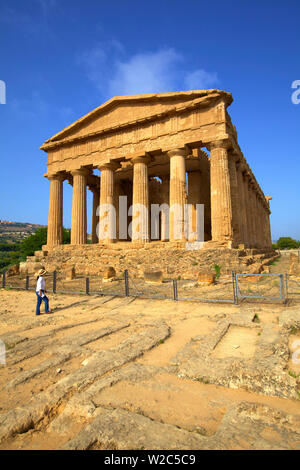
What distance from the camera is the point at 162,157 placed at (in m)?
20.6

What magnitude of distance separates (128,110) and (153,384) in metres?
19.3

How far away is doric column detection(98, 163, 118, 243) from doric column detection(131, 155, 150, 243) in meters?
2.22

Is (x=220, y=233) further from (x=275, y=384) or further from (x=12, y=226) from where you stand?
(x=12, y=226)

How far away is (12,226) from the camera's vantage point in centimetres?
13675

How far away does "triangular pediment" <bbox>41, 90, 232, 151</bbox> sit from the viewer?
15.9 meters

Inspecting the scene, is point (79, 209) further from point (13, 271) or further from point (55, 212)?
point (13, 271)

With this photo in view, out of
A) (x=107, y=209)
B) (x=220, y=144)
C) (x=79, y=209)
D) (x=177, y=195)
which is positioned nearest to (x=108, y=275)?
(x=177, y=195)

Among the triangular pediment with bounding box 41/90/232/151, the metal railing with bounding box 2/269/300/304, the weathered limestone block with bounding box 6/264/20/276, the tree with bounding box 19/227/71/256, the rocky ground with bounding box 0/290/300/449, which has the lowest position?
the rocky ground with bounding box 0/290/300/449

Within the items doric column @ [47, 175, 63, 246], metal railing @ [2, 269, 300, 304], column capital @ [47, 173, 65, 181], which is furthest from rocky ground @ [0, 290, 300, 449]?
column capital @ [47, 173, 65, 181]

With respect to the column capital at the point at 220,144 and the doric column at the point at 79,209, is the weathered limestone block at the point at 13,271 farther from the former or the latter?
the column capital at the point at 220,144

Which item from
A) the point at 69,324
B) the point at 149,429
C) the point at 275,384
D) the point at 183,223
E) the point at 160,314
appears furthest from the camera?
the point at 183,223

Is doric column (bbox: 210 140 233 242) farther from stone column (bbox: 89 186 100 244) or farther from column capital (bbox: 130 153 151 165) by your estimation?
stone column (bbox: 89 186 100 244)

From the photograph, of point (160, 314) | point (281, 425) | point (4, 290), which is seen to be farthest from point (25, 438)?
point (4, 290)

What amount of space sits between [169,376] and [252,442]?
4.62 feet
